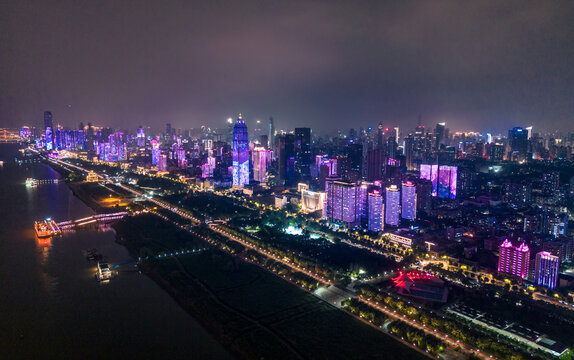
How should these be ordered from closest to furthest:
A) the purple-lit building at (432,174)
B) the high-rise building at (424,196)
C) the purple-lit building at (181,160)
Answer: the high-rise building at (424,196), the purple-lit building at (432,174), the purple-lit building at (181,160)

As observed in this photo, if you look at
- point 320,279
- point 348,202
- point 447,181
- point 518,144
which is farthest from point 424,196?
point 518,144

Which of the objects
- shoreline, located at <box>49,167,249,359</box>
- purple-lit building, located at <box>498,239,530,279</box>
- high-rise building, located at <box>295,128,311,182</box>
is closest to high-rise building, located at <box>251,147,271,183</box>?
high-rise building, located at <box>295,128,311,182</box>

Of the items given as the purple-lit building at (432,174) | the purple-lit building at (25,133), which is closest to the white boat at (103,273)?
the purple-lit building at (432,174)

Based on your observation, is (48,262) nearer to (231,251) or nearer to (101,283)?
(101,283)

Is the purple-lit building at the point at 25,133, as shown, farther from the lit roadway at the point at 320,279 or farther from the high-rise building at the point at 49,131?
the lit roadway at the point at 320,279

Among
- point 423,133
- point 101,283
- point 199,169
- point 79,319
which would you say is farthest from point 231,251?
point 423,133

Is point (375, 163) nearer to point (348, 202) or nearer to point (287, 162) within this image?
point (287, 162)

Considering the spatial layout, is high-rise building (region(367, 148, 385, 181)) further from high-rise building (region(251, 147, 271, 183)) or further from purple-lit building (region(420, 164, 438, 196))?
high-rise building (region(251, 147, 271, 183))

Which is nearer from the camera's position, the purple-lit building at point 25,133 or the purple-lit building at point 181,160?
the purple-lit building at point 181,160
